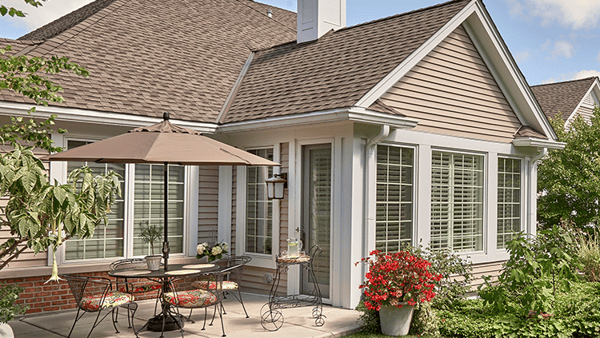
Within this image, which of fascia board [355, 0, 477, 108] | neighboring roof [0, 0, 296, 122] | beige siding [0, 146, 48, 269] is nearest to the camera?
beige siding [0, 146, 48, 269]

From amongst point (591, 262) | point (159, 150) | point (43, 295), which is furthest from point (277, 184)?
point (591, 262)

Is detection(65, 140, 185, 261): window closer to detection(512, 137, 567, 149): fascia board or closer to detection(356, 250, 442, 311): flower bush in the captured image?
detection(356, 250, 442, 311): flower bush

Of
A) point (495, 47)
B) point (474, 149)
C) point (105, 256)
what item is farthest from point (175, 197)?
point (495, 47)

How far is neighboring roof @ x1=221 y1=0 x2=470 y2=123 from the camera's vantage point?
26.3ft

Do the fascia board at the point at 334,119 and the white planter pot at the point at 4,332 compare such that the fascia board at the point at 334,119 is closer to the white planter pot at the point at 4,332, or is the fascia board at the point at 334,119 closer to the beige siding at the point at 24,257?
the beige siding at the point at 24,257

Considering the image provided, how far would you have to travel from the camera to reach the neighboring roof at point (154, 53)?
837 cm

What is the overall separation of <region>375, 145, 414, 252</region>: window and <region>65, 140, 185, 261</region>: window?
3.13 meters

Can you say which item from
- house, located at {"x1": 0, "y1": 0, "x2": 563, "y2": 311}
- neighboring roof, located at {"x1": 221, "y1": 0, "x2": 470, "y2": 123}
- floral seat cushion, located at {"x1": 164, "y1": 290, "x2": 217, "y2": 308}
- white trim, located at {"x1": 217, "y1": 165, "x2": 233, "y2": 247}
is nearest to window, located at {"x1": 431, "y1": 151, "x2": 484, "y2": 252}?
house, located at {"x1": 0, "y1": 0, "x2": 563, "y2": 311}

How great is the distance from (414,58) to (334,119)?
1842mm

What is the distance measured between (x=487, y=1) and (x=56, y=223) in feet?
24.1

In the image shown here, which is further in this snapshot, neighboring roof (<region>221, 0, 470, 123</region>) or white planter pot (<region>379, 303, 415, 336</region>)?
neighboring roof (<region>221, 0, 470, 123</region>)

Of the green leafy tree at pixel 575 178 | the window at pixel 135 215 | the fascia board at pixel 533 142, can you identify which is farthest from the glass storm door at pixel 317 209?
the green leafy tree at pixel 575 178

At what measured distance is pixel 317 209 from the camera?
822 centimetres

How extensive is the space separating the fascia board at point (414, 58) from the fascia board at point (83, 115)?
9.44 ft
